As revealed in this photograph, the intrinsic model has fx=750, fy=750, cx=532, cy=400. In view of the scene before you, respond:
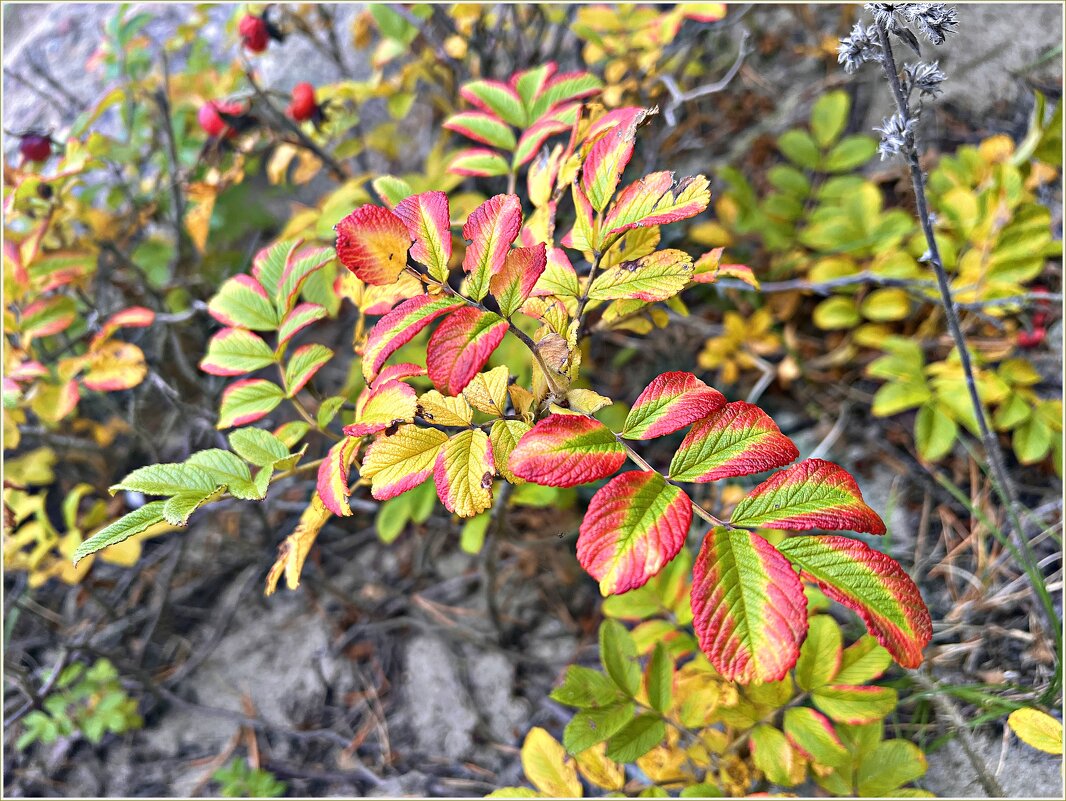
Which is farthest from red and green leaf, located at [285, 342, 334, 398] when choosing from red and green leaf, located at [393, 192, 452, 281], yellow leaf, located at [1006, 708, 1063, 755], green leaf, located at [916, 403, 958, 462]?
green leaf, located at [916, 403, 958, 462]

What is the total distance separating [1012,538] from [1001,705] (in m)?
0.41

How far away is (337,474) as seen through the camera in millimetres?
811

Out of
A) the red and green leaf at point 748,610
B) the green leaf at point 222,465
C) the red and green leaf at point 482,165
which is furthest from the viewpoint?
the red and green leaf at point 482,165

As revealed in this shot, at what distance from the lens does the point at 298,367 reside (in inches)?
37.4

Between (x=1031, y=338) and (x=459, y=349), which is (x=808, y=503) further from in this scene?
(x=1031, y=338)

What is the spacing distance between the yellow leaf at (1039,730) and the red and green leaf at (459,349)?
2.60 ft

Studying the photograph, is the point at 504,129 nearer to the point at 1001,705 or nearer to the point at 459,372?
the point at 459,372

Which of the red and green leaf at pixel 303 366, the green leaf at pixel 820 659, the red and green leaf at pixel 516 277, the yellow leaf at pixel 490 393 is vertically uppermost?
the red and green leaf at pixel 516 277

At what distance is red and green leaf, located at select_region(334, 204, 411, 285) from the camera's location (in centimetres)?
72

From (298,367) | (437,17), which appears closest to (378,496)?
(298,367)

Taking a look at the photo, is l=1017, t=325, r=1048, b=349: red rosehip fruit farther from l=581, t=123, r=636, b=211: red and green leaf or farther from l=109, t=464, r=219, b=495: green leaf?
l=109, t=464, r=219, b=495: green leaf

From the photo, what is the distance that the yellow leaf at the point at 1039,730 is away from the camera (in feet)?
2.91

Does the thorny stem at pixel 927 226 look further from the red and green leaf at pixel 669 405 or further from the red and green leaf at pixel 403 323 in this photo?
the red and green leaf at pixel 403 323

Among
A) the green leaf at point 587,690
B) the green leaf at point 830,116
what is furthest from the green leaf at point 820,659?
the green leaf at point 830,116
